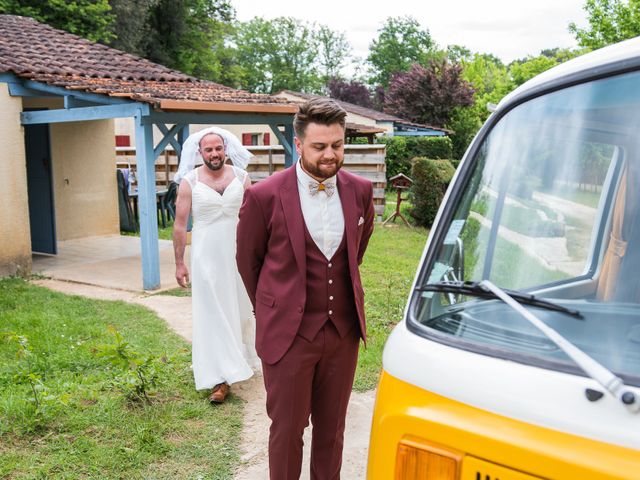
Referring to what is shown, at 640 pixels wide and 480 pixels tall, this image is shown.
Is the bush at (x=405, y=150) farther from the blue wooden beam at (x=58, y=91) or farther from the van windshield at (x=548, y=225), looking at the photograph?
the van windshield at (x=548, y=225)

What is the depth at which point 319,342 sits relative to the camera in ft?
10.1

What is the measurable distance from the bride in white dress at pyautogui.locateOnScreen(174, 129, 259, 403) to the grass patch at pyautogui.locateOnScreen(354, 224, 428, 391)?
45.5 inches

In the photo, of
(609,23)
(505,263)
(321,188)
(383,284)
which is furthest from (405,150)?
(505,263)

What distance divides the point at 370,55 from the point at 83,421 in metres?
86.4

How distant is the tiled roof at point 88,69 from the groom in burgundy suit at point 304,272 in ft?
21.2

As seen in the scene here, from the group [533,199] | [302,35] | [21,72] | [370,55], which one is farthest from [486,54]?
[533,199]

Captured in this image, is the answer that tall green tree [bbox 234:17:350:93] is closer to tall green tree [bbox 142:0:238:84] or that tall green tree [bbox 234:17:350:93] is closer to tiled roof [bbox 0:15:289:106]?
tall green tree [bbox 142:0:238:84]

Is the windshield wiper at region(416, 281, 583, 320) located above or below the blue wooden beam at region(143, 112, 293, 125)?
below

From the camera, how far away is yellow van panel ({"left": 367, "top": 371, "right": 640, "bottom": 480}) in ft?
4.77

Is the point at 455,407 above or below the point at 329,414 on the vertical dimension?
above

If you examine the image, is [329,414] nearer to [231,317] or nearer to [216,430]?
[216,430]

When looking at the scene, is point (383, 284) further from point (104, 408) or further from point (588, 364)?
point (588, 364)

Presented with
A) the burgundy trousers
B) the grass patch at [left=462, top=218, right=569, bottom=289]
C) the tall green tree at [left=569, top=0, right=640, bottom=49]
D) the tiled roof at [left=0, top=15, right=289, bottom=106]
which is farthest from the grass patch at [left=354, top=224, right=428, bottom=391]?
the tall green tree at [left=569, top=0, right=640, bottom=49]

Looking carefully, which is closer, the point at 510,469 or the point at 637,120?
the point at 510,469
